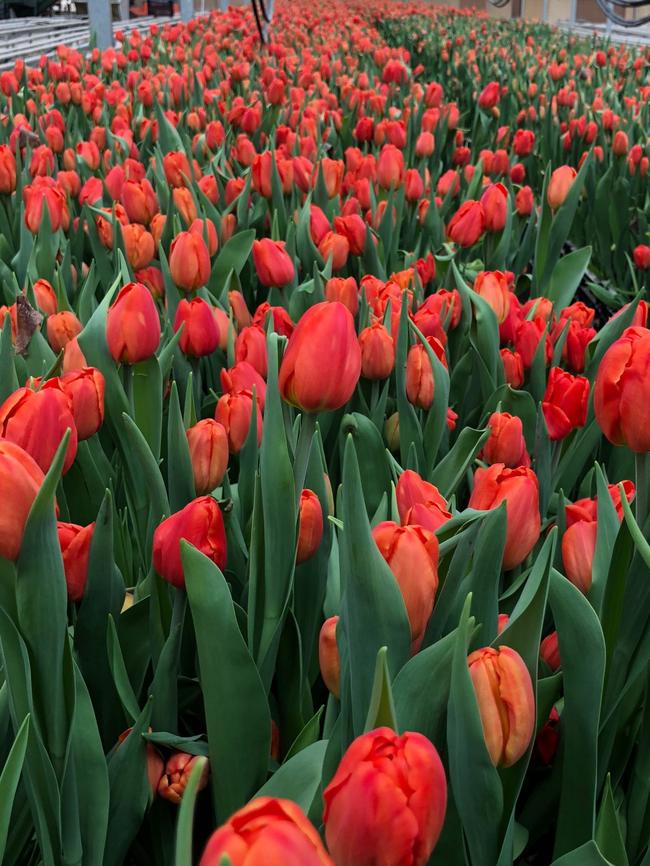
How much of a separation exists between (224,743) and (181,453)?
27 centimetres

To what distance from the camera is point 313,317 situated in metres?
0.65

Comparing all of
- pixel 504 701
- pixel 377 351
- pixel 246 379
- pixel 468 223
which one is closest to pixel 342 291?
pixel 377 351

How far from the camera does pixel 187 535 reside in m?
0.64

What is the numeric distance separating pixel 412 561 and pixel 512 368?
0.64m

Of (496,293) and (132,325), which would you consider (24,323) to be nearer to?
(132,325)

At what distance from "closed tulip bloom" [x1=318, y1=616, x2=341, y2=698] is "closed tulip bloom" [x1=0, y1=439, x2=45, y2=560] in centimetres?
21

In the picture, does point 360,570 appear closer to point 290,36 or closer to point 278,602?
point 278,602

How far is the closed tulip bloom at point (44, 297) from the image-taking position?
123 cm

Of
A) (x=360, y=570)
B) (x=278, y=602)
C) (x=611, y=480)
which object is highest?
(x=360, y=570)

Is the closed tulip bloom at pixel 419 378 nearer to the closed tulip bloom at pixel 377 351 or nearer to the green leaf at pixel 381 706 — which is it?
the closed tulip bloom at pixel 377 351

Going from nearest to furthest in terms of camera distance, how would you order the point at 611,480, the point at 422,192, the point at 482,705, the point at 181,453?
the point at 482,705 → the point at 181,453 → the point at 611,480 → the point at 422,192

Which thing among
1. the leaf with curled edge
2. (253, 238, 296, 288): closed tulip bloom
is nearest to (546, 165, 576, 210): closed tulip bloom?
(253, 238, 296, 288): closed tulip bloom

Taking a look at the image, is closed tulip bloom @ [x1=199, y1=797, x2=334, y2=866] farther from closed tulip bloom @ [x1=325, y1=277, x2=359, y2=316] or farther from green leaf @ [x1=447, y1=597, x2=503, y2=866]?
closed tulip bloom @ [x1=325, y1=277, x2=359, y2=316]

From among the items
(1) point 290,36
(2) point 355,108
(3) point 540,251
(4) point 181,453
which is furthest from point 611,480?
(1) point 290,36
